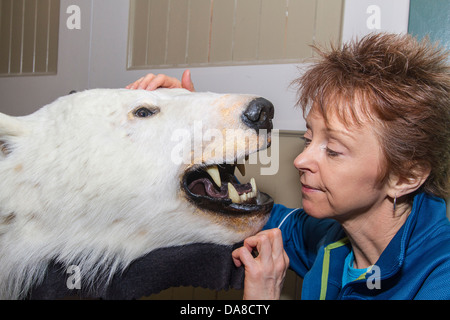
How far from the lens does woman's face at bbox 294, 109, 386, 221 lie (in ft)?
2.31

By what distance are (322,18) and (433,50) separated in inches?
16.4

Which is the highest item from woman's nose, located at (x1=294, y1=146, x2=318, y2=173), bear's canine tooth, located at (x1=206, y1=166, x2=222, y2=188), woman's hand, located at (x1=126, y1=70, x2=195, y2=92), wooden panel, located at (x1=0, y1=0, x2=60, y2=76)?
wooden panel, located at (x1=0, y1=0, x2=60, y2=76)

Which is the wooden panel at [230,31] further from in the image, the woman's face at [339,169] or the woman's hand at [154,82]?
the woman's face at [339,169]

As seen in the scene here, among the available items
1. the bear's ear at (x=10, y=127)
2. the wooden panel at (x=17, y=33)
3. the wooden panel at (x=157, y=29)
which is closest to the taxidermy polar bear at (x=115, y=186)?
the bear's ear at (x=10, y=127)

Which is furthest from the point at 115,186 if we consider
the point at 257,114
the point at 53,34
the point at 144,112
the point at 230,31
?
the point at 53,34

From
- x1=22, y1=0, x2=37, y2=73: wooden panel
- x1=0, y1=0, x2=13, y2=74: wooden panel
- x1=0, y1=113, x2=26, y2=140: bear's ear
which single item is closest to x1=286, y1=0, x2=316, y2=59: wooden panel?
x1=0, y1=113, x2=26, y2=140: bear's ear

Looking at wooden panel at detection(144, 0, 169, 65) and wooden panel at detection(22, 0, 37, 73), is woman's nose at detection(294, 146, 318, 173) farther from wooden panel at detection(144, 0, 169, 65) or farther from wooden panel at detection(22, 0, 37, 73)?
wooden panel at detection(22, 0, 37, 73)

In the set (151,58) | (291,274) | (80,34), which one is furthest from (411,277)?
(80,34)

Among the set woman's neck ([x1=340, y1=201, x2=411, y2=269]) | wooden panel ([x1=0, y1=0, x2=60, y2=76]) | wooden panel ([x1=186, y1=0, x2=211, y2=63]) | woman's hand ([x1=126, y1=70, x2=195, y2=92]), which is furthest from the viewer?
wooden panel ([x1=0, y1=0, x2=60, y2=76])

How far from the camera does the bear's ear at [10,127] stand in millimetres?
687

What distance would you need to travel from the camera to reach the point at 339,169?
72 cm

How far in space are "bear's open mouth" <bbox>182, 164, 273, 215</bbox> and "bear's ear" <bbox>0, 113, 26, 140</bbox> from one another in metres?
0.32

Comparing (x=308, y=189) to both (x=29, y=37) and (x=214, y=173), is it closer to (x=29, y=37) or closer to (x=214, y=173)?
(x=214, y=173)

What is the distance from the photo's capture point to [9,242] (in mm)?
679
